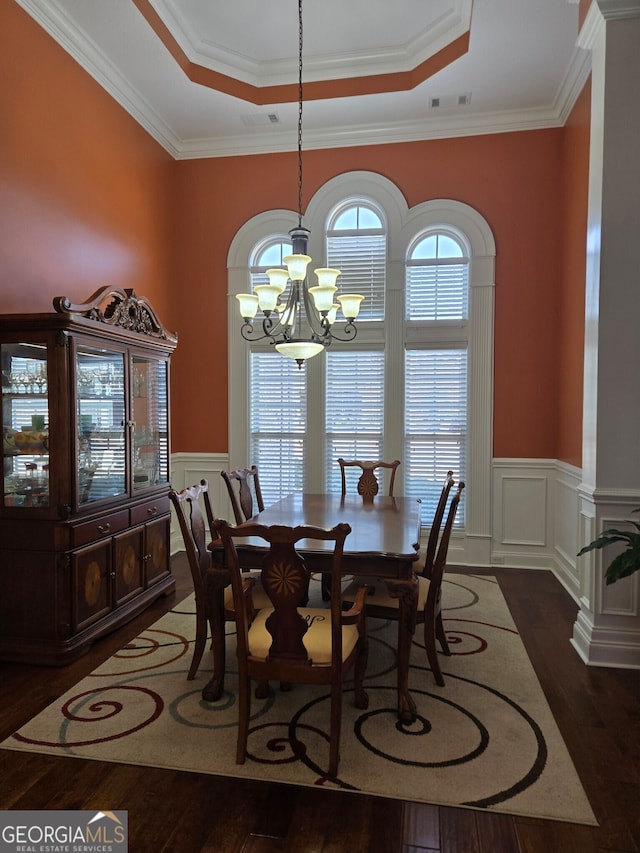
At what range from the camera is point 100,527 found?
338 cm

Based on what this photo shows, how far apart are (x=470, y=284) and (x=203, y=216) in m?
2.65

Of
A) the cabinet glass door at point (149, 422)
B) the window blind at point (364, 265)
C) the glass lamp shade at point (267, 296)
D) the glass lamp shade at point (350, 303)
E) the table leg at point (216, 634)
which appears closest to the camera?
the table leg at point (216, 634)

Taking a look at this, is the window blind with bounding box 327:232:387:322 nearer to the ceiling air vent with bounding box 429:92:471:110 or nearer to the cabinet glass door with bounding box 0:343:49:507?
the ceiling air vent with bounding box 429:92:471:110

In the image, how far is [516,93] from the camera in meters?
4.62

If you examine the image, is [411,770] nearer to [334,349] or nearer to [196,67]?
[334,349]

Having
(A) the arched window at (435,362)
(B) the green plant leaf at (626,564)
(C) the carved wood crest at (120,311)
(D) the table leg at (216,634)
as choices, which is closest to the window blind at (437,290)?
(A) the arched window at (435,362)

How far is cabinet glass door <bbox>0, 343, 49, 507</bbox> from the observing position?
123 inches

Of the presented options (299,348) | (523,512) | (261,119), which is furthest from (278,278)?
(523,512)

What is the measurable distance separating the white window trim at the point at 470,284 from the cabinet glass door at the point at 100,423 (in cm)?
208

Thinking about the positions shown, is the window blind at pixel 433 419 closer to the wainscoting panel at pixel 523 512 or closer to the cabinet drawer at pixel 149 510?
the wainscoting panel at pixel 523 512

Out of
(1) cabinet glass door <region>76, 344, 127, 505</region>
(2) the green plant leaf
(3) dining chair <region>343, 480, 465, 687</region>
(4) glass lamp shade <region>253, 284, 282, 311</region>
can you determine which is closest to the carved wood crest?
(1) cabinet glass door <region>76, 344, 127, 505</region>

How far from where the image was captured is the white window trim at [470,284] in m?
5.01

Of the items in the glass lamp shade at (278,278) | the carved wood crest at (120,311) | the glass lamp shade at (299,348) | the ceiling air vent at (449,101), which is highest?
the ceiling air vent at (449,101)

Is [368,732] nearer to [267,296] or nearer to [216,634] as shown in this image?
[216,634]
